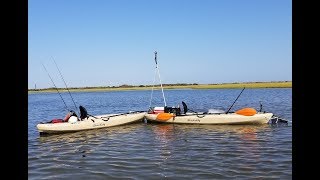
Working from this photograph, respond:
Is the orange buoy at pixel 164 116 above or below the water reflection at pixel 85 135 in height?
above

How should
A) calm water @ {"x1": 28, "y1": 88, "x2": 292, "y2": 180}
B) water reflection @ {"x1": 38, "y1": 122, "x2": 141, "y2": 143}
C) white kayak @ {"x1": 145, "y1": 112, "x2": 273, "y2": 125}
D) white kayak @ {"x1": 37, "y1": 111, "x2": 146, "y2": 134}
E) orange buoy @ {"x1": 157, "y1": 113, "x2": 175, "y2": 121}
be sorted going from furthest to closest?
orange buoy @ {"x1": 157, "y1": 113, "x2": 175, "y2": 121} < white kayak @ {"x1": 145, "y1": 112, "x2": 273, "y2": 125} < white kayak @ {"x1": 37, "y1": 111, "x2": 146, "y2": 134} < water reflection @ {"x1": 38, "y1": 122, "x2": 141, "y2": 143} < calm water @ {"x1": 28, "y1": 88, "x2": 292, "y2": 180}

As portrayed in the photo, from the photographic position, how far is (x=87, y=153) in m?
15.8

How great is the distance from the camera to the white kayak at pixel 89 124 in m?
21.5

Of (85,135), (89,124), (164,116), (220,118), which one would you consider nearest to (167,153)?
(85,135)

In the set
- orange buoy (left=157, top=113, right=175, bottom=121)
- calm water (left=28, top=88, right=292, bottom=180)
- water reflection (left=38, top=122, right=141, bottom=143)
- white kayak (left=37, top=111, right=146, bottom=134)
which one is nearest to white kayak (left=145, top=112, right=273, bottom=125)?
orange buoy (left=157, top=113, right=175, bottom=121)

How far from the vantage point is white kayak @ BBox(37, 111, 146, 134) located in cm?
2154

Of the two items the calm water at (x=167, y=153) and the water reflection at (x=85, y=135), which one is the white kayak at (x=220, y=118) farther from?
Result: the water reflection at (x=85, y=135)

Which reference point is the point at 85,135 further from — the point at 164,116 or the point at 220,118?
the point at 220,118

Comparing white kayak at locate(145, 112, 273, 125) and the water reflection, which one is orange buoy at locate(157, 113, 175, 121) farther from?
the water reflection

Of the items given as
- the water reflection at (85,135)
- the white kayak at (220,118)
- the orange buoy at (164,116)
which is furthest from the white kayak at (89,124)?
the white kayak at (220,118)
